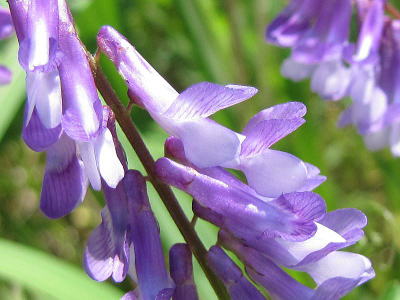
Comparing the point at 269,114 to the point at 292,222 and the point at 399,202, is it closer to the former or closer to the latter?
the point at 292,222

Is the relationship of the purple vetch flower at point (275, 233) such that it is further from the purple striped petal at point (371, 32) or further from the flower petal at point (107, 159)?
the purple striped petal at point (371, 32)

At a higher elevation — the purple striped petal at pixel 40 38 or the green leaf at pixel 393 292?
the purple striped petal at pixel 40 38

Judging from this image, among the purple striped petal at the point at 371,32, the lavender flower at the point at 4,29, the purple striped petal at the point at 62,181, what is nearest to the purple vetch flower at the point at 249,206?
the purple striped petal at the point at 62,181

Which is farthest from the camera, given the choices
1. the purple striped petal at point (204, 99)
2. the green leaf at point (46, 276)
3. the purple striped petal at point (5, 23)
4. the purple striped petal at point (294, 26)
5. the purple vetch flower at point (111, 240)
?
the purple striped petal at point (294, 26)

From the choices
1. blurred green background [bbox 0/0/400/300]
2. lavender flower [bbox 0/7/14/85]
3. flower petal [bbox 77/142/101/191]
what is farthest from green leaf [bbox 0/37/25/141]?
flower petal [bbox 77/142/101/191]

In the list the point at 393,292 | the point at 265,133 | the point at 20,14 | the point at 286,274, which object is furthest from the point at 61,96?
the point at 393,292

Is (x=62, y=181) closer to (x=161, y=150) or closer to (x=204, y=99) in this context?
(x=204, y=99)
